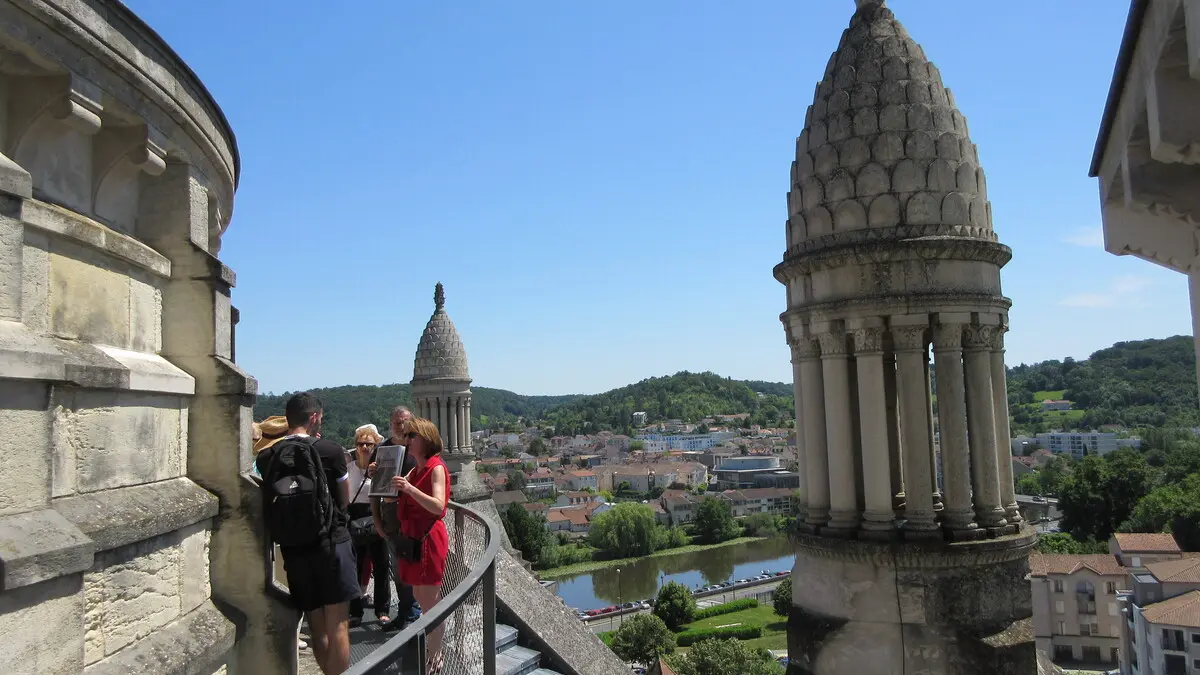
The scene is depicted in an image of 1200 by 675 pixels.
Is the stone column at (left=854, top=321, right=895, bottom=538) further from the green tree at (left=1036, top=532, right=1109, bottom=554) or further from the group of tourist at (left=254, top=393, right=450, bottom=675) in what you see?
the green tree at (left=1036, top=532, right=1109, bottom=554)

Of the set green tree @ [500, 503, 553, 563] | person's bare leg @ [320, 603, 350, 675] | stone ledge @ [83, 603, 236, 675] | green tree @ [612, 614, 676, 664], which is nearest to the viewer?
stone ledge @ [83, 603, 236, 675]

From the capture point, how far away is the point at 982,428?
9.90 m

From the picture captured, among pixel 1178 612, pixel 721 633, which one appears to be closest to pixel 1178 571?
pixel 1178 612

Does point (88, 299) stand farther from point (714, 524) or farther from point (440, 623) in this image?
point (714, 524)

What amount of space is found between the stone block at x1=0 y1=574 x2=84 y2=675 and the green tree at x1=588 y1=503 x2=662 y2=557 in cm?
10156

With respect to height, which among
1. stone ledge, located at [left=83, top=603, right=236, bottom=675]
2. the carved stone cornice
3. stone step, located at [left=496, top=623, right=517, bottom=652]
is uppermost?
the carved stone cornice

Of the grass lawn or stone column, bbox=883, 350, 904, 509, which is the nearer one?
stone column, bbox=883, 350, 904, 509

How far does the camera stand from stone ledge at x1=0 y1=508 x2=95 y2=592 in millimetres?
3021

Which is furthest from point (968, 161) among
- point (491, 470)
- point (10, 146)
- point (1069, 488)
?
point (491, 470)

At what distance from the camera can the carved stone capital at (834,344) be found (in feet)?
33.5

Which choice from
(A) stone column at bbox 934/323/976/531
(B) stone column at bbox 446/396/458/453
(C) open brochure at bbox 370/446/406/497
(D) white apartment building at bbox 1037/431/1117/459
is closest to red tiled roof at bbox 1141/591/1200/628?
(B) stone column at bbox 446/396/458/453

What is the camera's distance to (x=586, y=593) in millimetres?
Result: 84438

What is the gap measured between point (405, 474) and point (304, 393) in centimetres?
200

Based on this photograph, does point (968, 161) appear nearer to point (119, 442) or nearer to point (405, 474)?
point (405, 474)
